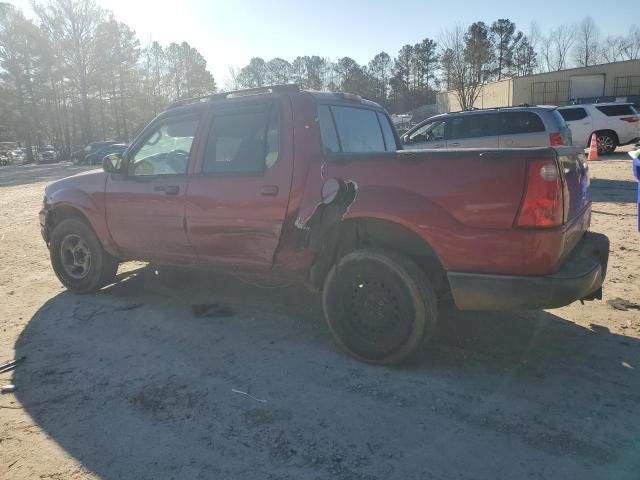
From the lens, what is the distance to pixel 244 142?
14.4ft

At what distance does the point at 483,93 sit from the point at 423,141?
144 feet

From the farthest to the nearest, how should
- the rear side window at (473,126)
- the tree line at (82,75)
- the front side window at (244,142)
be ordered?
the tree line at (82,75) < the rear side window at (473,126) < the front side window at (244,142)

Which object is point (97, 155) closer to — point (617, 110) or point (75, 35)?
point (75, 35)

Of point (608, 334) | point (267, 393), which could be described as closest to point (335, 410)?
point (267, 393)

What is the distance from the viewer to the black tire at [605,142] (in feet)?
62.0

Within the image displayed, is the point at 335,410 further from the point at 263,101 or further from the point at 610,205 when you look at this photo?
the point at 610,205

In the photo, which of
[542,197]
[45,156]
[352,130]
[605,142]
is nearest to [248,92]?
[352,130]

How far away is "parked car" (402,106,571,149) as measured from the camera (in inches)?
423

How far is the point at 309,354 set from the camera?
3990 mm

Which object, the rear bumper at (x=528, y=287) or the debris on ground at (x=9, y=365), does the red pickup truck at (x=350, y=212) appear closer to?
the rear bumper at (x=528, y=287)

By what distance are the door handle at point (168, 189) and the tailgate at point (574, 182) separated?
321 cm

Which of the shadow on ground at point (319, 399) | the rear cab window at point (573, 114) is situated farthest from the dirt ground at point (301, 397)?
the rear cab window at point (573, 114)

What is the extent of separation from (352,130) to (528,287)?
7.14 feet

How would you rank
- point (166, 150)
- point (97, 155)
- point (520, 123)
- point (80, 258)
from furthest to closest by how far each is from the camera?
point (97, 155), point (520, 123), point (80, 258), point (166, 150)
